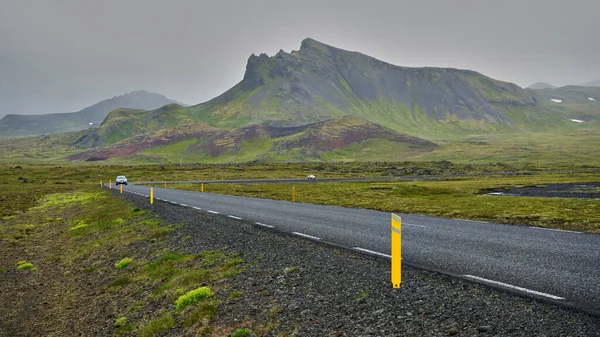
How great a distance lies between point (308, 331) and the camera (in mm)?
7602

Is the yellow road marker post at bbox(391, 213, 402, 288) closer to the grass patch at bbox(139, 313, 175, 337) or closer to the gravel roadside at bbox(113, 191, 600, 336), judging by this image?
the gravel roadside at bbox(113, 191, 600, 336)

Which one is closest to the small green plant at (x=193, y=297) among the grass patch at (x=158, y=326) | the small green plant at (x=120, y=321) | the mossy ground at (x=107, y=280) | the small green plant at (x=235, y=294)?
the mossy ground at (x=107, y=280)

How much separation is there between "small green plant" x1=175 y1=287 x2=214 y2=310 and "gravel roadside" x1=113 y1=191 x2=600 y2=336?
0.43 metres

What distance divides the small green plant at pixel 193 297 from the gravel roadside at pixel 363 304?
0.43 meters

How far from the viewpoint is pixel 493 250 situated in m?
11.7

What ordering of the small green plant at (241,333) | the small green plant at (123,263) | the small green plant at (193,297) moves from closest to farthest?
the small green plant at (241,333) → the small green plant at (193,297) → the small green plant at (123,263)

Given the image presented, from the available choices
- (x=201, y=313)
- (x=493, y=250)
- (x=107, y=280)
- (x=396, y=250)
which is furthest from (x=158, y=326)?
(x=493, y=250)

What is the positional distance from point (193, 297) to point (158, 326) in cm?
110

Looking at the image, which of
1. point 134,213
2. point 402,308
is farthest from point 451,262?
point 134,213

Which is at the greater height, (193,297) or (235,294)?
(235,294)

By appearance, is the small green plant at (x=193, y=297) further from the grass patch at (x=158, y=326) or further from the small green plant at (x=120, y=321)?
the small green plant at (x=120, y=321)

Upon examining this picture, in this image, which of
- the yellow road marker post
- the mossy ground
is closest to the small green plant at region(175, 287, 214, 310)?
the mossy ground

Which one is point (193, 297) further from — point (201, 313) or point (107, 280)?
point (107, 280)

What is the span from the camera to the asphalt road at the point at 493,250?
8000 mm
